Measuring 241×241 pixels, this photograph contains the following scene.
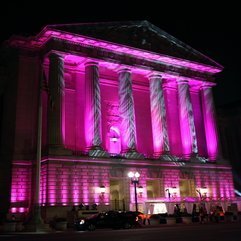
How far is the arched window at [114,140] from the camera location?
177 ft

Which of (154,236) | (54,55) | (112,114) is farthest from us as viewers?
(112,114)

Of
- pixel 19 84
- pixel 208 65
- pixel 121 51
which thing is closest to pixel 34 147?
pixel 19 84

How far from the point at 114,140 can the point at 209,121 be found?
A: 48.5 feet

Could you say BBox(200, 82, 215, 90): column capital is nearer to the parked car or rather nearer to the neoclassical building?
the neoclassical building

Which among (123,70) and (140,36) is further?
(140,36)

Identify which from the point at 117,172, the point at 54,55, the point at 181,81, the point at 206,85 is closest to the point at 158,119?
the point at 181,81

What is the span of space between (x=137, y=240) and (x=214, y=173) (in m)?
39.1

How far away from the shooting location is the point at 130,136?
49.1 m

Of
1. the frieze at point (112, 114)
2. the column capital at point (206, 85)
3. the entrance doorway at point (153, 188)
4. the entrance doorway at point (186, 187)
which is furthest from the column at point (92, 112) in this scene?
the column capital at point (206, 85)

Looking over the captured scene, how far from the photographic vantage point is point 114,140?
179 feet

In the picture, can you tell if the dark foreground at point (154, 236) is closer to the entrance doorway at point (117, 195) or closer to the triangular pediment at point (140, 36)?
the entrance doorway at point (117, 195)

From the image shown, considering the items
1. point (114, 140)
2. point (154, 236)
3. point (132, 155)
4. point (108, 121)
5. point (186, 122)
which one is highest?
point (108, 121)

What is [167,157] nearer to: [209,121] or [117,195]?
[117,195]

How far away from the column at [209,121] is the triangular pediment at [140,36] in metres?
4.34
